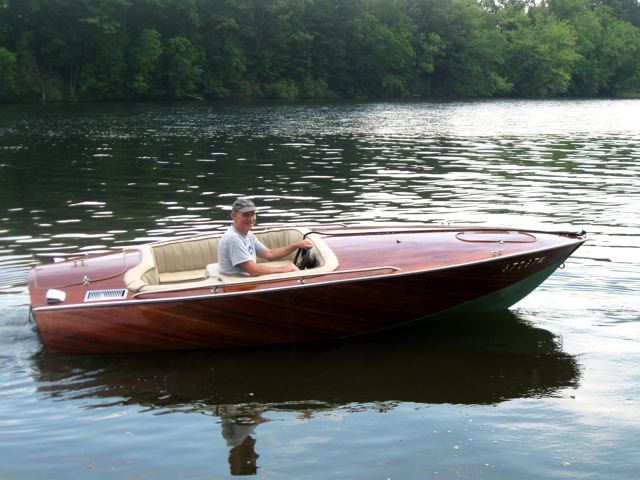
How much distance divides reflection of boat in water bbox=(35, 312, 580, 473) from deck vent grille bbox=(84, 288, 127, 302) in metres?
0.64

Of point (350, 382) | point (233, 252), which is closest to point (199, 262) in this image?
point (233, 252)

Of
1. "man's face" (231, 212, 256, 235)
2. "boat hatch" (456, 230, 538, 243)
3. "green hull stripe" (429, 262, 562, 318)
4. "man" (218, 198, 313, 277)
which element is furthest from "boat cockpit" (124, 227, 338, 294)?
"boat hatch" (456, 230, 538, 243)

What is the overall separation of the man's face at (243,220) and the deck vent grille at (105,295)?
137 centimetres

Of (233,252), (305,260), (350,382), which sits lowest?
(350,382)

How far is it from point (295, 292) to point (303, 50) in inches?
2692

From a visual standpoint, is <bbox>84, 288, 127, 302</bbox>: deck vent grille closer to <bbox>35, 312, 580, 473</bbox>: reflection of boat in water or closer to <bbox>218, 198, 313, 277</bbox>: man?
<bbox>35, 312, 580, 473</bbox>: reflection of boat in water

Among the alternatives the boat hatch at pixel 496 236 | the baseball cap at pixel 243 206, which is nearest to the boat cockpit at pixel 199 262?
the baseball cap at pixel 243 206

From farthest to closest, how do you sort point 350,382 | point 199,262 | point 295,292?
point 199,262, point 295,292, point 350,382

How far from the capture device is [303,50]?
2904 inches

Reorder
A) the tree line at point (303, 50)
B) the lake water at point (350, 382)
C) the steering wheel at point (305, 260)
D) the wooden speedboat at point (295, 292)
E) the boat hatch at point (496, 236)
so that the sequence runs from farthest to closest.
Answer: the tree line at point (303, 50) → the boat hatch at point (496, 236) → the steering wheel at point (305, 260) → the wooden speedboat at point (295, 292) → the lake water at point (350, 382)

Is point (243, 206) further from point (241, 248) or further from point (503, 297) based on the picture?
point (503, 297)

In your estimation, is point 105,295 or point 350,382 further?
point 105,295

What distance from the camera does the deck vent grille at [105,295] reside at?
8.03m

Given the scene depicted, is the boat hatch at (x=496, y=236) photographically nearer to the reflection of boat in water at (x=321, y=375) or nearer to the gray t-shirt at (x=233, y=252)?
the reflection of boat in water at (x=321, y=375)
